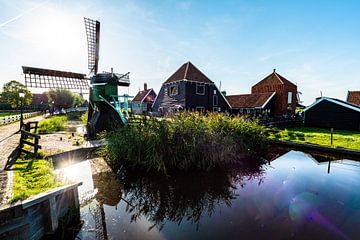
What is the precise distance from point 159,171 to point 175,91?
44.0 ft

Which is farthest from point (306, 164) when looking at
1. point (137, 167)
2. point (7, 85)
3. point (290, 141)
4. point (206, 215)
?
point (7, 85)

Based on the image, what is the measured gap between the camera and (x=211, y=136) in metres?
7.61

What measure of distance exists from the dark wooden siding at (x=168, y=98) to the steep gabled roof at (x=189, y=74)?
0.71 metres

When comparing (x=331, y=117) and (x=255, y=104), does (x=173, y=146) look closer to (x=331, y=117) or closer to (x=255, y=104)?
(x=331, y=117)

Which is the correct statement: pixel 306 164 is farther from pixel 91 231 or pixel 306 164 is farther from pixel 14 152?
pixel 14 152

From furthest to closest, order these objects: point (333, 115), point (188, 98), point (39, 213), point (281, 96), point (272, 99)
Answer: point (272, 99) < point (281, 96) < point (188, 98) < point (333, 115) < point (39, 213)

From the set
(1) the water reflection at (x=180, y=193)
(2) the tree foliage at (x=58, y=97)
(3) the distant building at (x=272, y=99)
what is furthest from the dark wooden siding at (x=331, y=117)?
(2) the tree foliage at (x=58, y=97)

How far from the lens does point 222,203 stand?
4.88 metres

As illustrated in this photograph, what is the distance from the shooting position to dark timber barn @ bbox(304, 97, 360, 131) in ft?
50.4

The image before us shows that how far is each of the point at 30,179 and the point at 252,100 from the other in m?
22.9

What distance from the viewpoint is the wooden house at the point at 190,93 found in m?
18.1

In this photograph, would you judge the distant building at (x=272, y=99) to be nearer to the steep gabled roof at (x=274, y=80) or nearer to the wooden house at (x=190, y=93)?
the steep gabled roof at (x=274, y=80)

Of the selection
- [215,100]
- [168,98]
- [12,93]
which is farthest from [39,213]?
[12,93]

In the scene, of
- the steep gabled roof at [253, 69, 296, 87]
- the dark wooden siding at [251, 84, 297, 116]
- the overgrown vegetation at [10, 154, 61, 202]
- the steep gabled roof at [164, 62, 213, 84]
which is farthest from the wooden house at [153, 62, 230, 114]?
the overgrown vegetation at [10, 154, 61, 202]
